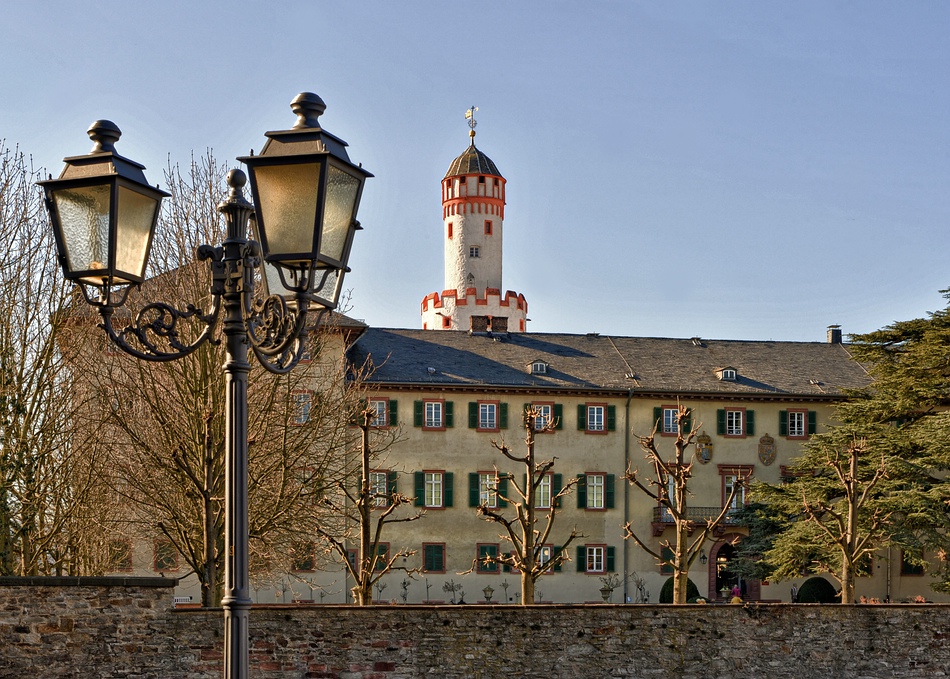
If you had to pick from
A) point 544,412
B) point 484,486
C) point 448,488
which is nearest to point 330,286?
point 484,486

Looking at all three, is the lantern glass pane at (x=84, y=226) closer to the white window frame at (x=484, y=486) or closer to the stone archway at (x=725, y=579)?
the white window frame at (x=484, y=486)

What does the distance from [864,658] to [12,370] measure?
17336mm

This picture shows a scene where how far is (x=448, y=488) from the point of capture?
47.4 meters

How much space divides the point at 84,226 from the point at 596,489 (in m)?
42.2

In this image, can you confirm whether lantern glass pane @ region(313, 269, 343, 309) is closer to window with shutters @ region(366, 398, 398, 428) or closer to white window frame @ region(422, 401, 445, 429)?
window with shutters @ region(366, 398, 398, 428)

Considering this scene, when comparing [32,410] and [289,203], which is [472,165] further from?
[289,203]

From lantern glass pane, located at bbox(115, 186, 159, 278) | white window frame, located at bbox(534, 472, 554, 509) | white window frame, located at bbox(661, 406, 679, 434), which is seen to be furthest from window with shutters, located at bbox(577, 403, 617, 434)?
lantern glass pane, located at bbox(115, 186, 159, 278)

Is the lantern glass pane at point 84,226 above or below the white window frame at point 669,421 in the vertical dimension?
below

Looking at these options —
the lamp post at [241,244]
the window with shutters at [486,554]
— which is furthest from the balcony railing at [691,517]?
the lamp post at [241,244]

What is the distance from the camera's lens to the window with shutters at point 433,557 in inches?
1854

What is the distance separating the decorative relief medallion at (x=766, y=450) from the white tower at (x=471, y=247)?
106 ft

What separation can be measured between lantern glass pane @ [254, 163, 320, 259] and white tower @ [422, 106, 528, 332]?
7346 centimetres

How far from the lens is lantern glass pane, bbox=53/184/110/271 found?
7.38m

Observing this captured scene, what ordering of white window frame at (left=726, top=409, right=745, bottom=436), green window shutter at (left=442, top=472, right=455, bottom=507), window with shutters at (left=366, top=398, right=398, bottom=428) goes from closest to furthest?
window with shutters at (left=366, top=398, right=398, bottom=428) → green window shutter at (left=442, top=472, right=455, bottom=507) → white window frame at (left=726, top=409, right=745, bottom=436)
